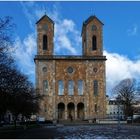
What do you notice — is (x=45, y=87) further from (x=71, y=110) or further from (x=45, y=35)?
(x=45, y=35)

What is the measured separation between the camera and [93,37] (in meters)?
119

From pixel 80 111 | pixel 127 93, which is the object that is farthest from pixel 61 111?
pixel 127 93

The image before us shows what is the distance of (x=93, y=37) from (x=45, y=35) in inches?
488

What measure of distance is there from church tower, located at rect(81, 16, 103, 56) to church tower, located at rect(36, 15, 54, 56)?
29.7ft

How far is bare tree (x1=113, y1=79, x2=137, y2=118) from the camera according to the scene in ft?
371

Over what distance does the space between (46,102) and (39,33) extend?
18158mm

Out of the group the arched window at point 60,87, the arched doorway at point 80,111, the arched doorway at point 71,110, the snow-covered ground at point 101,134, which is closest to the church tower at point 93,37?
the arched window at point 60,87

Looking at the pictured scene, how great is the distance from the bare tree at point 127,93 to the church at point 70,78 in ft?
17.4

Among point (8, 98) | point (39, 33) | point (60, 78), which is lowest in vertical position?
point (8, 98)

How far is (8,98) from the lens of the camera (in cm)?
4788

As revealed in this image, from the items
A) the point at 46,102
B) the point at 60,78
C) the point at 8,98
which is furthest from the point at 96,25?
the point at 8,98

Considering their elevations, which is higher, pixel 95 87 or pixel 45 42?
pixel 45 42

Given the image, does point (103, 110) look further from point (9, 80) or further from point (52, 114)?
point (9, 80)

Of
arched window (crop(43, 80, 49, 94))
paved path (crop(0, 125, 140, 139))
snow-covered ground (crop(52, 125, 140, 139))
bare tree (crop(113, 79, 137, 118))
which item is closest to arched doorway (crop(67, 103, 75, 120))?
arched window (crop(43, 80, 49, 94))
